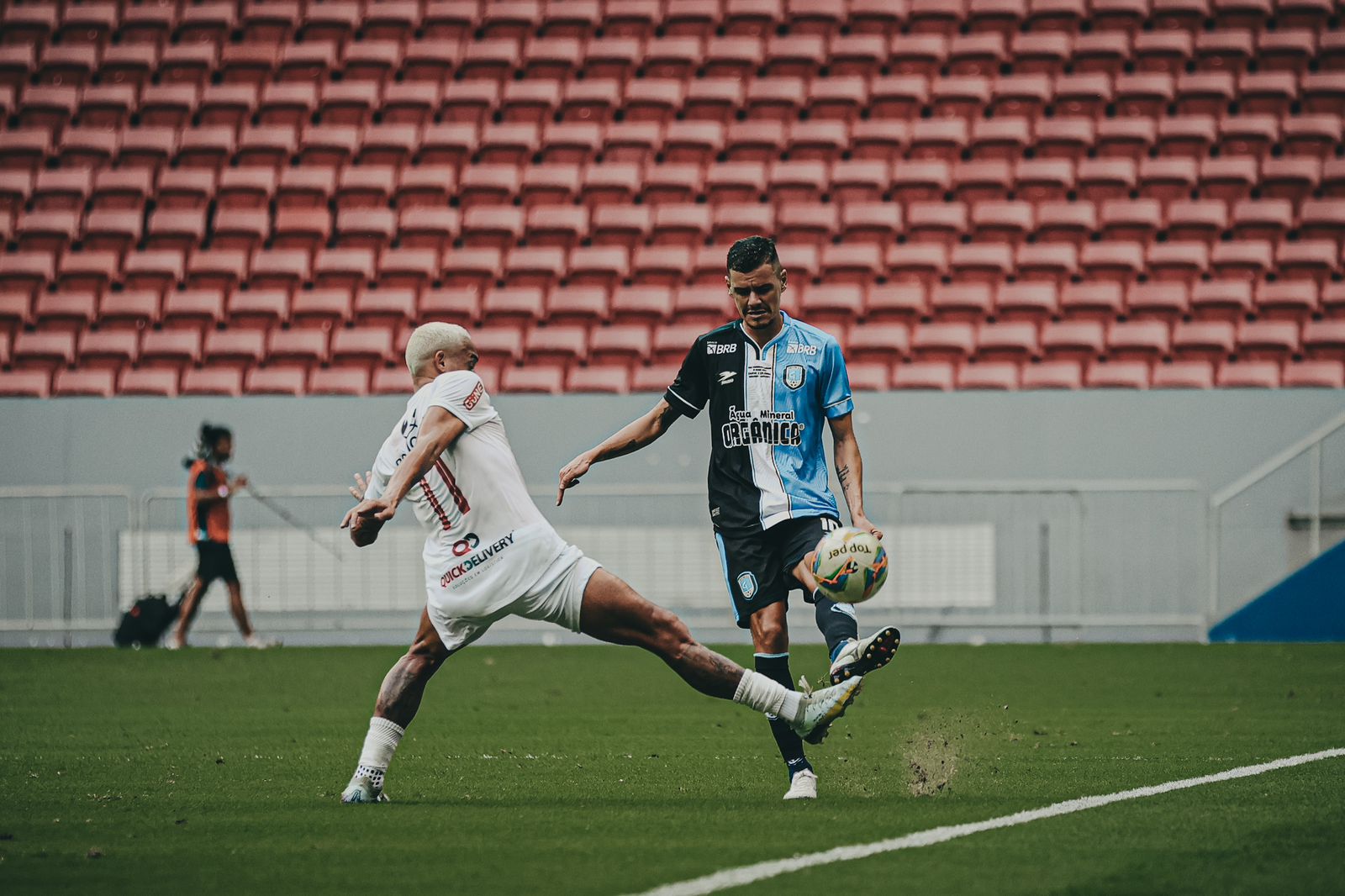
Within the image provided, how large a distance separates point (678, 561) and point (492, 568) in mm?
9148

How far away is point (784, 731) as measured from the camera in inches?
240

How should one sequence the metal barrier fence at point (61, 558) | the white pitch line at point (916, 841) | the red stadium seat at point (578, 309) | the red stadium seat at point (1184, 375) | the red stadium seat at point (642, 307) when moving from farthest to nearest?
the red stadium seat at point (578, 309)
the red stadium seat at point (642, 307)
the red stadium seat at point (1184, 375)
the metal barrier fence at point (61, 558)
the white pitch line at point (916, 841)

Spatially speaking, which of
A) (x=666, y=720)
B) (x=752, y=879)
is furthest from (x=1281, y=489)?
(x=752, y=879)

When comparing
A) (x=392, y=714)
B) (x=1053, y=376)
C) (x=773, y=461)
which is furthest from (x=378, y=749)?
(x=1053, y=376)

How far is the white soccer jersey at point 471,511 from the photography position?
5816mm

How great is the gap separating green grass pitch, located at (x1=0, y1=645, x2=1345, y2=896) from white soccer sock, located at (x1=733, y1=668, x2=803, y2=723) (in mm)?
333

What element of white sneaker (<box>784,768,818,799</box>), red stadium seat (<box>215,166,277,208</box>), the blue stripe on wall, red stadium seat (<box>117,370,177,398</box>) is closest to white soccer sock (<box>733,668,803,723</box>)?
white sneaker (<box>784,768,818,799</box>)

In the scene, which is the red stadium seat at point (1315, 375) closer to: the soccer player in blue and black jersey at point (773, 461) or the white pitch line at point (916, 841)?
A: the white pitch line at point (916, 841)

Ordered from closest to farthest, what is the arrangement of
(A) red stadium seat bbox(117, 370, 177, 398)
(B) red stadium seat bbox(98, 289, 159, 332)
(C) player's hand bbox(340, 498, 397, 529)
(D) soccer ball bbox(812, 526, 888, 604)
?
(C) player's hand bbox(340, 498, 397, 529) < (D) soccer ball bbox(812, 526, 888, 604) < (A) red stadium seat bbox(117, 370, 177, 398) < (B) red stadium seat bbox(98, 289, 159, 332)

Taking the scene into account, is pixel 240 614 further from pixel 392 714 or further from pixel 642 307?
pixel 392 714

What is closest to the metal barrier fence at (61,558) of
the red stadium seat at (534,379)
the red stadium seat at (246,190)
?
the red stadium seat at (534,379)

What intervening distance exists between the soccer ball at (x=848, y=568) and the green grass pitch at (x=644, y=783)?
75cm

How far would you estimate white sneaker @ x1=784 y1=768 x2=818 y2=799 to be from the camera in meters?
5.98

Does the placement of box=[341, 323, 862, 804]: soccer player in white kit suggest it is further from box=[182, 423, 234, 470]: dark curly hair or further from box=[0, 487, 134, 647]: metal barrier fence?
box=[0, 487, 134, 647]: metal barrier fence
